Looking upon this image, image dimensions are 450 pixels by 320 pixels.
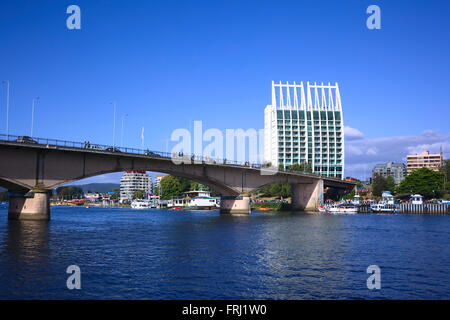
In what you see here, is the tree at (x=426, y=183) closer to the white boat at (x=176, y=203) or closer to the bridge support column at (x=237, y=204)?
the bridge support column at (x=237, y=204)

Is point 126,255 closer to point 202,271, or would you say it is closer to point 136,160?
point 202,271

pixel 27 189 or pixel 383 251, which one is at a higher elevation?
pixel 27 189

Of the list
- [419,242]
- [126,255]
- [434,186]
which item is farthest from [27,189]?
[434,186]

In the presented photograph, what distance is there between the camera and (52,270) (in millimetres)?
27203

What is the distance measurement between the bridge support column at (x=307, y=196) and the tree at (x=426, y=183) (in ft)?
131

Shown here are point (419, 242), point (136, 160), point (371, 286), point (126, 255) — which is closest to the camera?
point (371, 286)

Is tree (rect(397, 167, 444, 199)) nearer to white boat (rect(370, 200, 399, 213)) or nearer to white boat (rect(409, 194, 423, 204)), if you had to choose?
white boat (rect(409, 194, 423, 204))

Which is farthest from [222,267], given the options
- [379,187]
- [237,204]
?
[379,187]

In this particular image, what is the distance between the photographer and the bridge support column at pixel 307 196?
122 m

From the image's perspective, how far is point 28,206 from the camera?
64.4 metres

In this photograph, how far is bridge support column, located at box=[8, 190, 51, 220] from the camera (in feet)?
210
